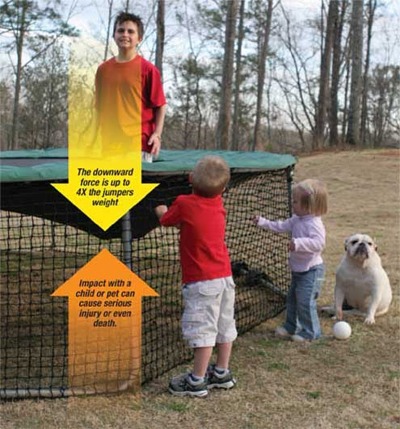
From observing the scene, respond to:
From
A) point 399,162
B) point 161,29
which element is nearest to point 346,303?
point 399,162

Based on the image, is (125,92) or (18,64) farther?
(18,64)

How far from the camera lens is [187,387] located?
279 cm

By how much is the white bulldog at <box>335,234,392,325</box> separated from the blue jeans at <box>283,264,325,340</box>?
0.42 metres

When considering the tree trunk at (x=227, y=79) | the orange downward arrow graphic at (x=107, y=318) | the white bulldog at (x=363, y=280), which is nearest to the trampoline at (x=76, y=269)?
the orange downward arrow graphic at (x=107, y=318)

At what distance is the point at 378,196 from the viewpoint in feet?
38.3

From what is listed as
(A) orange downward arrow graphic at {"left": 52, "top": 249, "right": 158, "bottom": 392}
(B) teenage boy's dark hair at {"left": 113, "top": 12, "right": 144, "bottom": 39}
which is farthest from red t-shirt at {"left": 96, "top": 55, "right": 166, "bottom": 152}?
(A) orange downward arrow graphic at {"left": 52, "top": 249, "right": 158, "bottom": 392}

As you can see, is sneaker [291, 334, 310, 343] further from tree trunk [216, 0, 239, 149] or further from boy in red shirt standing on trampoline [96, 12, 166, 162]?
tree trunk [216, 0, 239, 149]

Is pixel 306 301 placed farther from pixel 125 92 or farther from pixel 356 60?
pixel 356 60

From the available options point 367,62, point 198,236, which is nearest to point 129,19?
point 198,236

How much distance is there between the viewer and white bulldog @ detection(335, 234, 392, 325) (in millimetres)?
3947

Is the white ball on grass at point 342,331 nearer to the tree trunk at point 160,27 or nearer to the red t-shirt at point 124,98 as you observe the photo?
the red t-shirt at point 124,98

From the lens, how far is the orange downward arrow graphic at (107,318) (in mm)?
2711

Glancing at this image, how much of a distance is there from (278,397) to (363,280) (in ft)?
4.93

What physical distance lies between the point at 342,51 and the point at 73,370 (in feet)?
76.8
